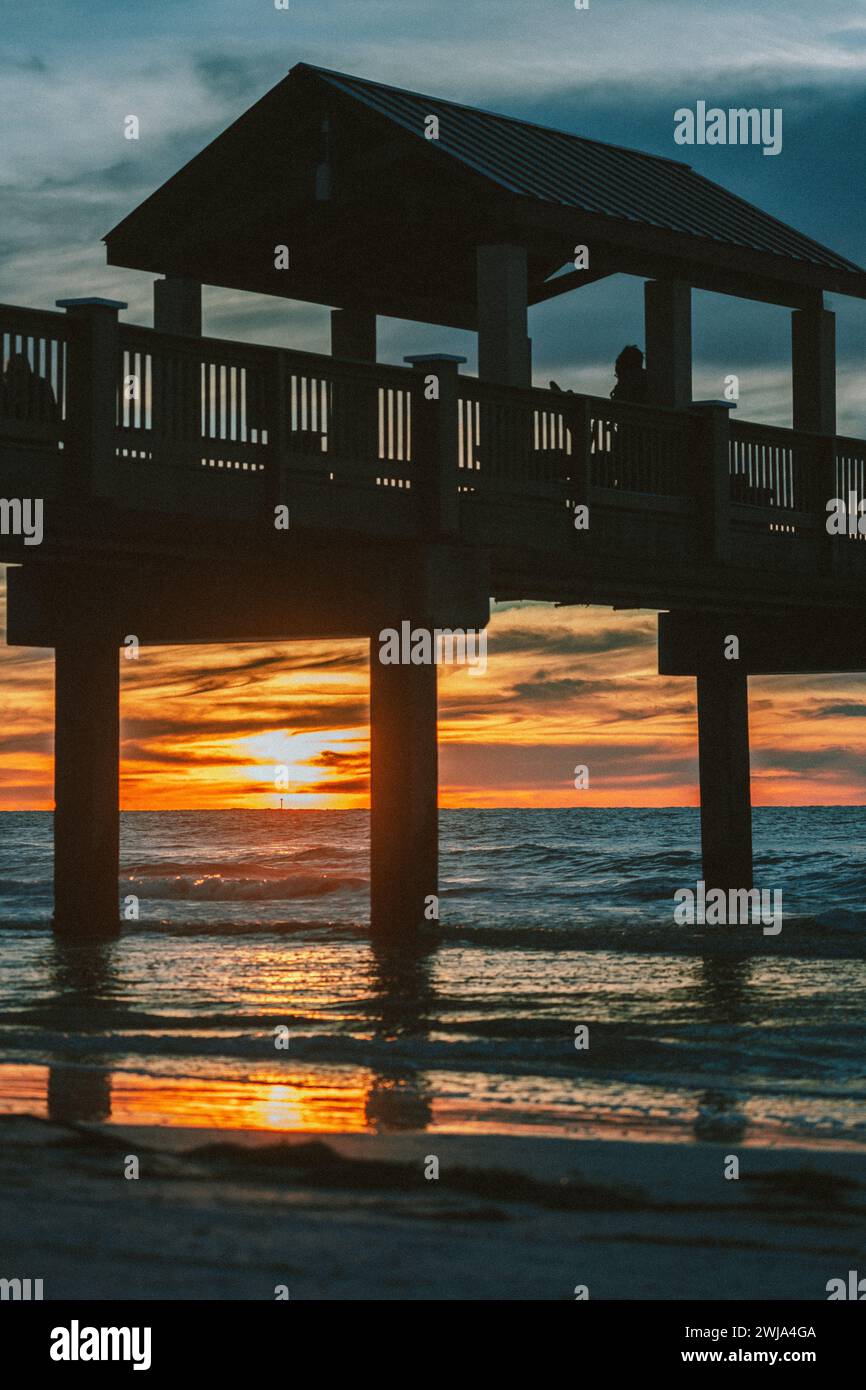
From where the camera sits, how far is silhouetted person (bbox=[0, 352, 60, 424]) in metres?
13.9

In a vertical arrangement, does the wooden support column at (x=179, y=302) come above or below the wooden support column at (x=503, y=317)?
above

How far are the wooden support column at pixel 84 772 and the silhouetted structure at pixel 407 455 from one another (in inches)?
1.2

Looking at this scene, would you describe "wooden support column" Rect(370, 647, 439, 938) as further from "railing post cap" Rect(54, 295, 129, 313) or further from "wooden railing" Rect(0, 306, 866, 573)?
"railing post cap" Rect(54, 295, 129, 313)

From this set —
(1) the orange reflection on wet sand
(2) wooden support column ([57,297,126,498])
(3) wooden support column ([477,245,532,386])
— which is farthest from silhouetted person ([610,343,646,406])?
(1) the orange reflection on wet sand

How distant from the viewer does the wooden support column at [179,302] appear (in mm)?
22656

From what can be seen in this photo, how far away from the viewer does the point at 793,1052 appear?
1194 cm

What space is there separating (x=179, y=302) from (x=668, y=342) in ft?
20.9

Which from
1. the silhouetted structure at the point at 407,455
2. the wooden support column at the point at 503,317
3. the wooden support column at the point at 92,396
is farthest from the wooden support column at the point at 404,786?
the wooden support column at the point at 92,396

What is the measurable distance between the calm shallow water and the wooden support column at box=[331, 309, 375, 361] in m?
8.00

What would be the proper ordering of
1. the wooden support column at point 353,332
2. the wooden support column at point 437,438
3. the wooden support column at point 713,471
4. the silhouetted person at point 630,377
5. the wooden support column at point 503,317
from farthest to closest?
the wooden support column at point 353,332, the silhouetted person at point 630,377, the wooden support column at point 503,317, the wooden support column at point 713,471, the wooden support column at point 437,438

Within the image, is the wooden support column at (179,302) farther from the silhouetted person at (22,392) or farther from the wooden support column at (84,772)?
the silhouetted person at (22,392)

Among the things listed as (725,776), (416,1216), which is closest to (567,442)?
(725,776)
